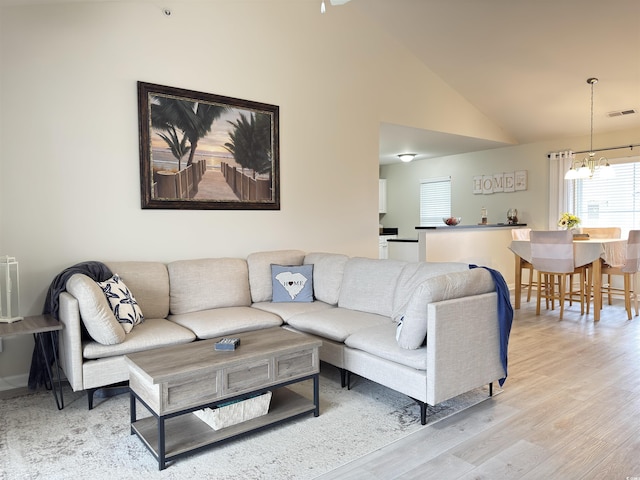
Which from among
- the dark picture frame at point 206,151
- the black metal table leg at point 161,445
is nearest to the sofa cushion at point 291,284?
the dark picture frame at point 206,151

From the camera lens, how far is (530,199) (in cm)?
705

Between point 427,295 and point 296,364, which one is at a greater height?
point 427,295

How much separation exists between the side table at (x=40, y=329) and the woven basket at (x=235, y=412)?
1.05 m

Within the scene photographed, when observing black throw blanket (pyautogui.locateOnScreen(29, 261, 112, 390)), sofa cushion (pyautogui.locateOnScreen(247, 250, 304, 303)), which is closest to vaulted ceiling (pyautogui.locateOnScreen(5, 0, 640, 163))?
black throw blanket (pyautogui.locateOnScreen(29, 261, 112, 390))

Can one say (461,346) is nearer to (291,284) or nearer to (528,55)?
(291,284)

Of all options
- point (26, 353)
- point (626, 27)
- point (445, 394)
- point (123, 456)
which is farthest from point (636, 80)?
point (26, 353)

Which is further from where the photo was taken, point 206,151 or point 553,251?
point 553,251

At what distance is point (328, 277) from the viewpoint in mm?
4059

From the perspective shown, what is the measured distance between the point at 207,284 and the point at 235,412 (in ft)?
5.10

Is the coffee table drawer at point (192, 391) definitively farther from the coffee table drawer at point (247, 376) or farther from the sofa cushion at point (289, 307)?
the sofa cushion at point (289, 307)

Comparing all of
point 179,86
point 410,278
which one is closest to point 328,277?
point 410,278

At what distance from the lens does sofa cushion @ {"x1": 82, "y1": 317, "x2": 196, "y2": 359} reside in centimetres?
279

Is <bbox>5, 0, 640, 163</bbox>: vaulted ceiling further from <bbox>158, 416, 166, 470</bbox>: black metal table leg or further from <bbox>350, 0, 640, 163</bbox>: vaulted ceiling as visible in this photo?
<bbox>158, 416, 166, 470</bbox>: black metal table leg

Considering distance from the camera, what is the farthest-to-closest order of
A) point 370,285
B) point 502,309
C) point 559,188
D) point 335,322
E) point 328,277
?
point 559,188 → point 328,277 → point 370,285 → point 335,322 → point 502,309
